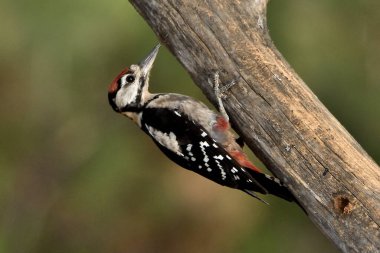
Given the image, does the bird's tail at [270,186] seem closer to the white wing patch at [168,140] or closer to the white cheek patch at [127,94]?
the white wing patch at [168,140]

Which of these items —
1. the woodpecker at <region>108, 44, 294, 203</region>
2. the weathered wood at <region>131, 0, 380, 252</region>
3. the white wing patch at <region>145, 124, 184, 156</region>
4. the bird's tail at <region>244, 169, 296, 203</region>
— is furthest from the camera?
the white wing patch at <region>145, 124, 184, 156</region>

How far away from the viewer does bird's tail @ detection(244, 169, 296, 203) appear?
10.5ft

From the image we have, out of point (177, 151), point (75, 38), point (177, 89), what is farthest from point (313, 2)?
point (177, 151)

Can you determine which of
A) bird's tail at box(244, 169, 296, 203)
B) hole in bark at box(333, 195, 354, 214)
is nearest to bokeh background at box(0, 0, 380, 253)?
bird's tail at box(244, 169, 296, 203)

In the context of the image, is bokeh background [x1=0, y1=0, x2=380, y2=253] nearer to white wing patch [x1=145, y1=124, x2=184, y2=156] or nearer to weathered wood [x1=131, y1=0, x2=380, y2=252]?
white wing patch [x1=145, y1=124, x2=184, y2=156]

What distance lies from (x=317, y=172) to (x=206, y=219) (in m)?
2.09

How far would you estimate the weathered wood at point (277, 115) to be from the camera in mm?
3100

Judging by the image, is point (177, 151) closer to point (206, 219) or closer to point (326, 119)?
point (326, 119)

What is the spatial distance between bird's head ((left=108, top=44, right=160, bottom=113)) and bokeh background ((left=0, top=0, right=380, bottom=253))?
1120mm

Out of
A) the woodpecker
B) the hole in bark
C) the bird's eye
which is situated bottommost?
the hole in bark

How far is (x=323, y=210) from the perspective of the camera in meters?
3.12

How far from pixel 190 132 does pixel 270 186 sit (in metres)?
0.51

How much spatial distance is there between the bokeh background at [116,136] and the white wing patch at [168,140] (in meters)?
1.37

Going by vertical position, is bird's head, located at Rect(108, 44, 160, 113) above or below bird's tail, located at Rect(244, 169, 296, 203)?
above
